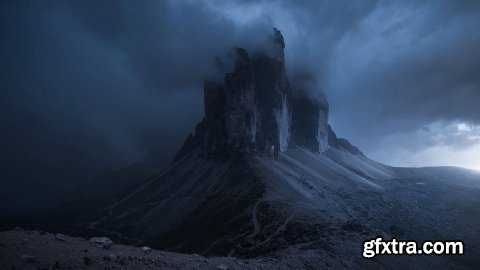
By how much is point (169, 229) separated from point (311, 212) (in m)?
64.6

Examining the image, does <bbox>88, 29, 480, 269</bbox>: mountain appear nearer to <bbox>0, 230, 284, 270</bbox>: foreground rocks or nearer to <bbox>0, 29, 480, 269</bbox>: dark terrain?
<bbox>0, 29, 480, 269</bbox>: dark terrain

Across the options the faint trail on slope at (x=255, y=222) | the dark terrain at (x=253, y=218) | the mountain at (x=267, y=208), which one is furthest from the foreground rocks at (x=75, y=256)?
the faint trail on slope at (x=255, y=222)

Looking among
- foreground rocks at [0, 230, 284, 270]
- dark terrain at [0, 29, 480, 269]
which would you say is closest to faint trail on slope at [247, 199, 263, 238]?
dark terrain at [0, 29, 480, 269]

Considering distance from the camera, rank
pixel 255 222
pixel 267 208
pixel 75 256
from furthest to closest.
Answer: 1. pixel 267 208
2. pixel 255 222
3. pixel 75 256

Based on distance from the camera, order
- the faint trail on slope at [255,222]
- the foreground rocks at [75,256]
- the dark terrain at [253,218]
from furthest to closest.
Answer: the faint trail on slope at [255,222] → the dark terrain at [253,218] → the foreground rocks at [75,256]

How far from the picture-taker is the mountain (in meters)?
55.2

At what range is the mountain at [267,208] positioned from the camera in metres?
55.2

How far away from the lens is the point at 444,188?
18288 cm

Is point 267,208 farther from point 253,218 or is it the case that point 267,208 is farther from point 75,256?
point 75,256

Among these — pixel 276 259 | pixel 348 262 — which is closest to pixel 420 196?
pixel 348 262

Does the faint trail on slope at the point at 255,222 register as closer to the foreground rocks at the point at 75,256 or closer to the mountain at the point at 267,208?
the mountain at the point at 267,208

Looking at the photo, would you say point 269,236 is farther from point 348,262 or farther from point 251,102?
point 251,102

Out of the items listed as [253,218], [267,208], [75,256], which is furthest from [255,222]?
[75,256]

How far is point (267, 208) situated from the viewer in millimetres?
81812
